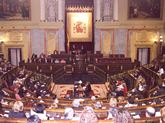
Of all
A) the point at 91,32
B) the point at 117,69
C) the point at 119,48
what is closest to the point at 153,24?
the point at 119,48

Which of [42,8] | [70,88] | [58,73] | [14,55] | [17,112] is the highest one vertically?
[42,8]

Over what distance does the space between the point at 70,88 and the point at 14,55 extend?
8.56 meters

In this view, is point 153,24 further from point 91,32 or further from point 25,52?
point 25,52

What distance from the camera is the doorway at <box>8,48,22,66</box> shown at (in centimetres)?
2391

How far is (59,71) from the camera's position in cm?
1892

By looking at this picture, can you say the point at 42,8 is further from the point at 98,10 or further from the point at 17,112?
the point at 17,112

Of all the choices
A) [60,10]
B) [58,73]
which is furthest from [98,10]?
[58,73]

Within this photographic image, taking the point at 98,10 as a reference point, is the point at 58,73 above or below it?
below

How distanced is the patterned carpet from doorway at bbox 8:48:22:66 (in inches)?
284

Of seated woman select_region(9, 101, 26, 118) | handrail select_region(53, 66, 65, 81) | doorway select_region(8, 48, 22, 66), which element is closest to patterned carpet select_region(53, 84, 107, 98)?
handrail select_region(53, 66, 65, 81)

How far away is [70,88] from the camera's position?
17.1m

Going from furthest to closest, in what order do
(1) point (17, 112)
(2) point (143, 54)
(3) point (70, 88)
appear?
(2) point (143, 54) → (3) point (70, 88) → (1) point (17, 112)

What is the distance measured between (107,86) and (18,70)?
17.0ft

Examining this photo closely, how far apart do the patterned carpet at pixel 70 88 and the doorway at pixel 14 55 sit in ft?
23.7
